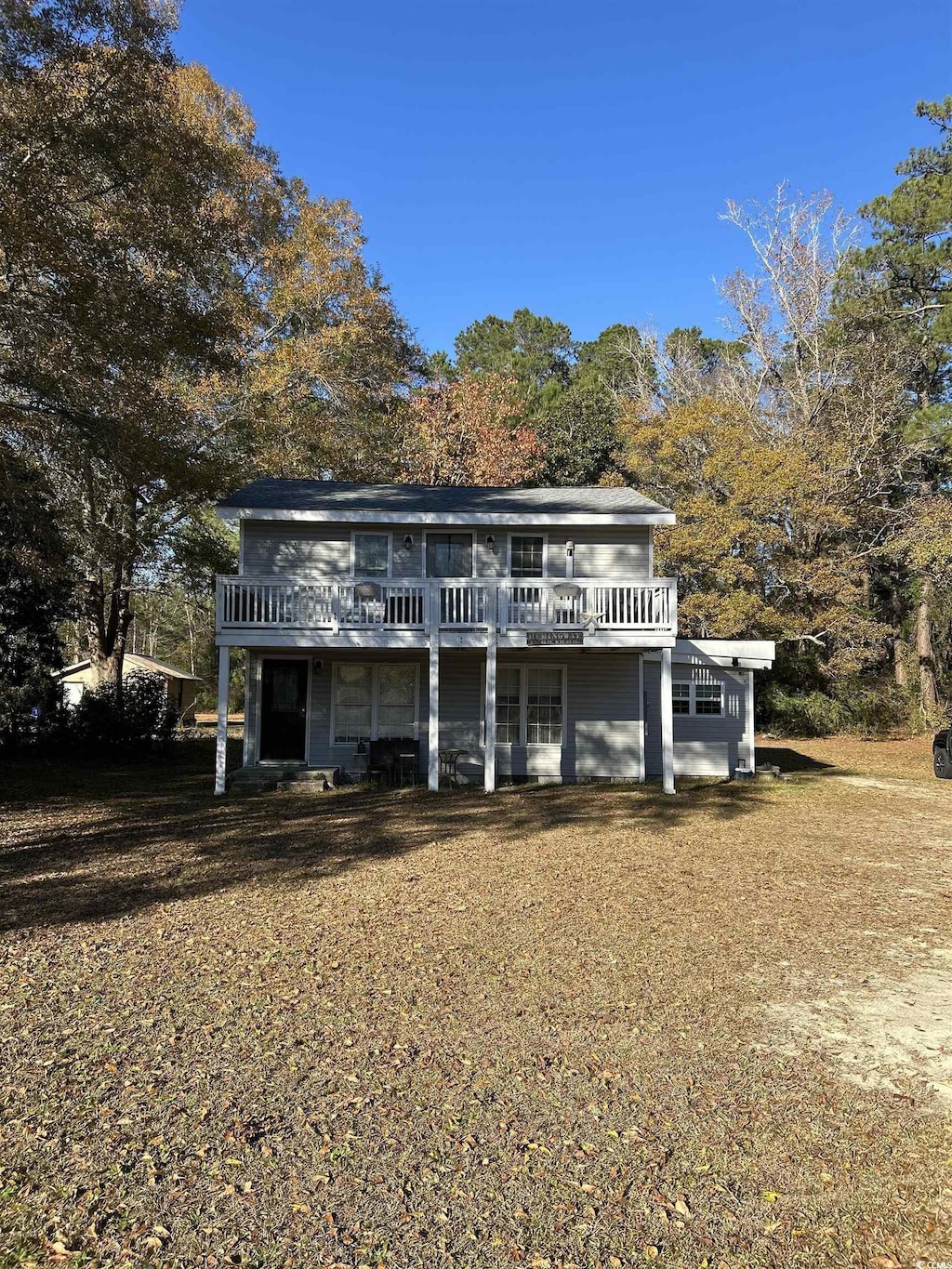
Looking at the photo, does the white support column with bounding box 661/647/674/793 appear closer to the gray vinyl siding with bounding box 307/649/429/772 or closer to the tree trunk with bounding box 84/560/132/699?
the gray vinyl siding with bounding box 307/649/429/772

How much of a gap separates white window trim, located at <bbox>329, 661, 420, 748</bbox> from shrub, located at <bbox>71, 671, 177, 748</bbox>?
6.09 m

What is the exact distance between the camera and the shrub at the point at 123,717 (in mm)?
19031

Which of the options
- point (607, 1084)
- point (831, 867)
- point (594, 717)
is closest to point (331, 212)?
point (594, 717)

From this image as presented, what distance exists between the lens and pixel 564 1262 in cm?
295

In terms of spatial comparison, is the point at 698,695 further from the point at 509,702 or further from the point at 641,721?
the point at 509,702

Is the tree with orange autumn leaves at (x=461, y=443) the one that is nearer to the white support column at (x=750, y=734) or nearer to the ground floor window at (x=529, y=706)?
the ground floor window at (x=529, y=706)

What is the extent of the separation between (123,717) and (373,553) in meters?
7.90

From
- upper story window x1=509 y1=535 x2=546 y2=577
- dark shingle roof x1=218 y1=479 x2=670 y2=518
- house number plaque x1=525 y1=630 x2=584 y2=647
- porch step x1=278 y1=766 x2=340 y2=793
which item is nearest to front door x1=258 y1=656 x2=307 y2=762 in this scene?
porch step x1=278 y1=766 x2=340 y2=793

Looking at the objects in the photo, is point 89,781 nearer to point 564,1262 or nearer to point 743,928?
point 743,928

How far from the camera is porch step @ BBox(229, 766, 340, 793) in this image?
1441 centimetres

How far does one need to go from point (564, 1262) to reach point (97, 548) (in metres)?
19.2

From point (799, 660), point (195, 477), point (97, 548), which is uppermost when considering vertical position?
point (195, 477)

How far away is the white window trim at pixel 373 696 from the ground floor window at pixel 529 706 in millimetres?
1646

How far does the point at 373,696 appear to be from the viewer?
1630cm
